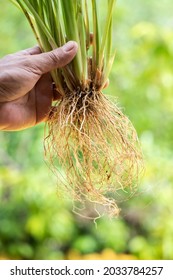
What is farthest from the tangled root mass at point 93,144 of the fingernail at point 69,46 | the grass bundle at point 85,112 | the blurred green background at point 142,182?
the blurred green background at point 142,182

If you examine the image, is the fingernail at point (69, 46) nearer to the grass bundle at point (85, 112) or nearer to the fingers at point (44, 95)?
the grass bundle at point (85, 112)

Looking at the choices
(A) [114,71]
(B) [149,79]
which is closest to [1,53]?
(A) [114,71]

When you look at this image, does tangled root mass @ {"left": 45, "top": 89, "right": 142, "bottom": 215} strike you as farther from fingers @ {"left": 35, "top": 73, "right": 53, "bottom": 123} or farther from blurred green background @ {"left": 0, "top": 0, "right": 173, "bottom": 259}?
blurred green background @ {"left": 0, "top": 0, "right": 173, "bottom": 259}

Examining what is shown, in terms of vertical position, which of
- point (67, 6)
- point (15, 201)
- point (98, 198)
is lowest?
point (15, 201)

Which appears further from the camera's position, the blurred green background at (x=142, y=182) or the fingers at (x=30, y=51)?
the blurred green background at (x=142, y=182)

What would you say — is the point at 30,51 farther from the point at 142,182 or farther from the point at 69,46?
the point at 142,182
